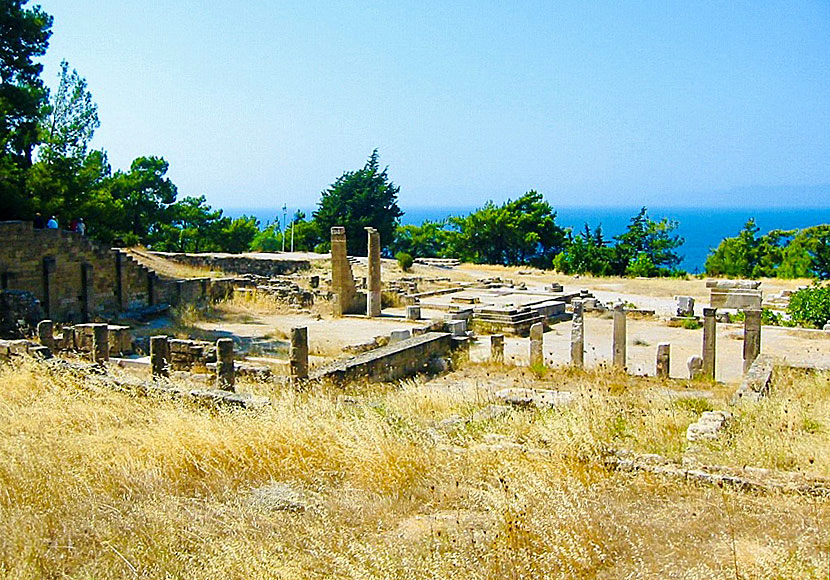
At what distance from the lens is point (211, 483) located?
6.00m

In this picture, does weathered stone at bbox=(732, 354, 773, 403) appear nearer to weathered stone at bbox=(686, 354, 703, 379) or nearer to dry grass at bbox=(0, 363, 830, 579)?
weathered stone at bbox=(686, 354, 703, 379)

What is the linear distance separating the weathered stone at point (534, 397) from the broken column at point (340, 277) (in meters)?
14.4

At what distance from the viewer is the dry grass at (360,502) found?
452 centimetres

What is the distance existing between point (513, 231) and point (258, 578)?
175 ft

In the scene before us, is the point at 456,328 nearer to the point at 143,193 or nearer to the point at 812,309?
the point at 812,309

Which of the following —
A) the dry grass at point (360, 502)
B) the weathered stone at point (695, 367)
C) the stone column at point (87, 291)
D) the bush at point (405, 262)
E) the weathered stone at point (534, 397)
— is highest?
the bush at point (405, 262)

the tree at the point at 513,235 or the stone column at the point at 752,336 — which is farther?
the tree at the point at 513,235

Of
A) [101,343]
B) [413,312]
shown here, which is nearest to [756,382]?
[101,343]

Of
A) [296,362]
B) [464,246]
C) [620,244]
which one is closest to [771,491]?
[296,362]

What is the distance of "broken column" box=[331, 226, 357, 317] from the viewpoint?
25750mm

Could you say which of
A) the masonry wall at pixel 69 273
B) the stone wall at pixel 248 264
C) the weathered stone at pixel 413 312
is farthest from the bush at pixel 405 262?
the masonry wall at pixel 69 273

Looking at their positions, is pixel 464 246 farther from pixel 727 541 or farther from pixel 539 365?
pixel 727 541

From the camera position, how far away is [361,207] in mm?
53750

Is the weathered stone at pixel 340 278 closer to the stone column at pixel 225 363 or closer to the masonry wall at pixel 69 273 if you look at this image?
the masonry wall at pixel 69 273
